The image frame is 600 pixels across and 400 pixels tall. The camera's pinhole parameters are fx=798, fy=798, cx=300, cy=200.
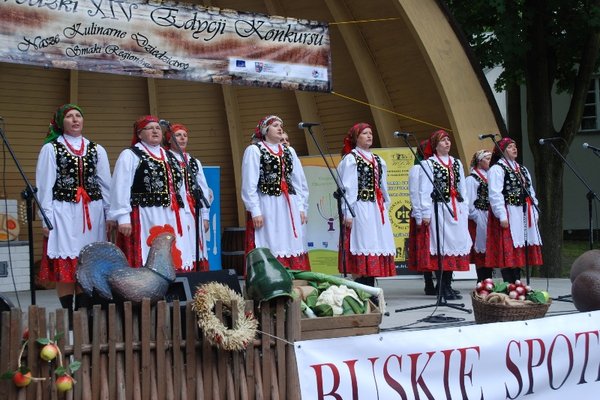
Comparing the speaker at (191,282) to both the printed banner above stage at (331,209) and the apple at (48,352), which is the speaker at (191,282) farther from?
the printed banner above stage at (331,209)

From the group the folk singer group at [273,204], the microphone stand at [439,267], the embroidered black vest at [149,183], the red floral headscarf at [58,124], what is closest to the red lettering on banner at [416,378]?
the microphone stand at [439,267]

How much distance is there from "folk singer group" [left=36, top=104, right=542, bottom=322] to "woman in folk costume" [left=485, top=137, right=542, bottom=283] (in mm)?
10

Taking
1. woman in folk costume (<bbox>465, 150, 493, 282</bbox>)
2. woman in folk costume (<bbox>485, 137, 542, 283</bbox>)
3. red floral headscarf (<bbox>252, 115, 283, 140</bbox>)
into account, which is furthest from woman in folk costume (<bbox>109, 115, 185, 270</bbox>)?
woman in folk costume (<bbox>465, 150, 493, 282</bbox>)

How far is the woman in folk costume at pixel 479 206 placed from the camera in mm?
8156

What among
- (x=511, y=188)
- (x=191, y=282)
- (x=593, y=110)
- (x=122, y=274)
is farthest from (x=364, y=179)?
(x=593, y=110)

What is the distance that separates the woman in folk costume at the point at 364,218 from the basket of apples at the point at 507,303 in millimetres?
1852

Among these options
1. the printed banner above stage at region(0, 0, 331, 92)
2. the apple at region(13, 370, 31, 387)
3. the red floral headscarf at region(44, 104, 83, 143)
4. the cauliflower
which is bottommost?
the apple at region(13, 370, 31, 387)

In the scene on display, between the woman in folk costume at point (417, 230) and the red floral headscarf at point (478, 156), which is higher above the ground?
the red floral headscarf at point (478, 156)

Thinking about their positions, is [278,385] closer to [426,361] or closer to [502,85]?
[426,361]

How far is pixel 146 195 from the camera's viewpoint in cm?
591

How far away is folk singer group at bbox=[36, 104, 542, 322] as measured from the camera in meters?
5.79

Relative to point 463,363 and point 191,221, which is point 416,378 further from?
point 191,221

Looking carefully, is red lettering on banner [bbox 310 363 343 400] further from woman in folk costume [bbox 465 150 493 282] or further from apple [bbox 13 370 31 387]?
woman in folk costume [bbox 465 150 493 282]

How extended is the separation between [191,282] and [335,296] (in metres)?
0.76
